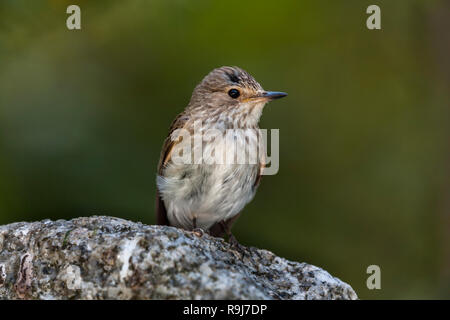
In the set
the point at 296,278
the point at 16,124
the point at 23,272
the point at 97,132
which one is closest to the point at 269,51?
the point at 97,132

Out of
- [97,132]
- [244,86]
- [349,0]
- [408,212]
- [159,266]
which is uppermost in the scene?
[349,0]

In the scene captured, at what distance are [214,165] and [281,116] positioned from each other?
1876mm

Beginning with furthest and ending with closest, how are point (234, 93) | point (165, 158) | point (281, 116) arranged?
point (281, 116), point (234, 93), point (165, 158)

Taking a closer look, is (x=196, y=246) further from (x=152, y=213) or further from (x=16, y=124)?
(x=16, y=124)

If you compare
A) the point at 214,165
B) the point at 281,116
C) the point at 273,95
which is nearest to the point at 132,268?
the point at 214,165

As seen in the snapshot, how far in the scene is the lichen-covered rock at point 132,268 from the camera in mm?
2713

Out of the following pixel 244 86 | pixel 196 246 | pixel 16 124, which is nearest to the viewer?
pixel 196 246

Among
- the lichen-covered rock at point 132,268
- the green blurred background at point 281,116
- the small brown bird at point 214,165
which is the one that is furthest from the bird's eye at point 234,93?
the lichen-covered rock at point 132,268

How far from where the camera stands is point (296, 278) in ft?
11.3

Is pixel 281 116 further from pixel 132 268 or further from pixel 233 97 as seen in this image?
pixel 132 268

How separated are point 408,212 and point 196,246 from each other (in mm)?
3809

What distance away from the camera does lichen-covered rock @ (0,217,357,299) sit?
2.71 meters

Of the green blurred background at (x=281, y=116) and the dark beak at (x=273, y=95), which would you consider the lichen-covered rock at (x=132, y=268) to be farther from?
the green blurred background at (x=281, y=116)

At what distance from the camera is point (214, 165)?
4324mm
